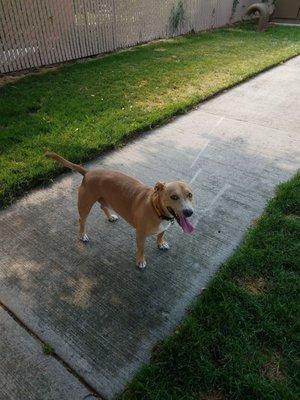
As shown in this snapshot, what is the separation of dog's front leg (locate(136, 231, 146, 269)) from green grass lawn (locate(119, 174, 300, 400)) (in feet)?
2.05

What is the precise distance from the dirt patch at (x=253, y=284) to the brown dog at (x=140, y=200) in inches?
30.8

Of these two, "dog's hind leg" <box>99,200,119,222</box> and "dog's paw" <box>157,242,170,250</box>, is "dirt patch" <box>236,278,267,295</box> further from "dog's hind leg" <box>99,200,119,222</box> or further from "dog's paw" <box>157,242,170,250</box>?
"dog's hind leg" <box>99,200,119,222</box>

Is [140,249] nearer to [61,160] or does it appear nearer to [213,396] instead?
[61,160]

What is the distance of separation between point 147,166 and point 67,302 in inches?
92.9

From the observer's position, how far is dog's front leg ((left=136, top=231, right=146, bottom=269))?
2.95m

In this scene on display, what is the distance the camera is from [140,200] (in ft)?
9.46

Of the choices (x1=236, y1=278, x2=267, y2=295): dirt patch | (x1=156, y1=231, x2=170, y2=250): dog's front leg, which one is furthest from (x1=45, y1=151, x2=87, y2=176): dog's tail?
(x1=236, y1=278, x2=267, y2=295): dirt patch

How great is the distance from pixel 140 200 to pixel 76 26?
7.42 m

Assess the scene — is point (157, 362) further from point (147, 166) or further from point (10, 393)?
point (147, 166)

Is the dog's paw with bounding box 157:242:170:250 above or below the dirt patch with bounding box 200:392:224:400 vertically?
below

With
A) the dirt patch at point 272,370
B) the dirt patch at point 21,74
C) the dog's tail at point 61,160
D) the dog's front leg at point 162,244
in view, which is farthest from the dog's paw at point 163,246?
the dirt patch at point 21,74

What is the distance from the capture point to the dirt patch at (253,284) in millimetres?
2930

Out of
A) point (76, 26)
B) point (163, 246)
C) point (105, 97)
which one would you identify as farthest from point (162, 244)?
point (76, 26)

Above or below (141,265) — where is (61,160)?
above
